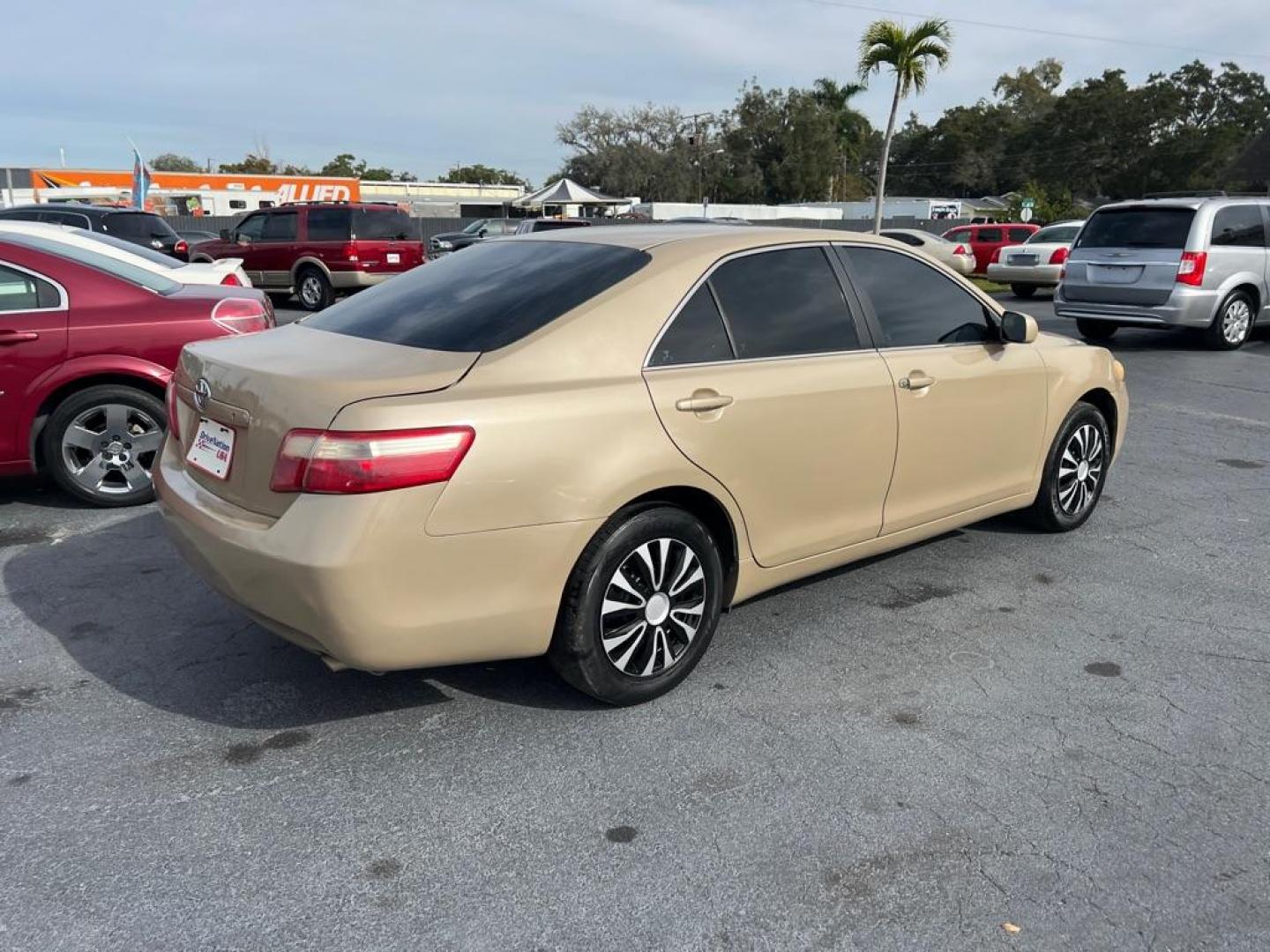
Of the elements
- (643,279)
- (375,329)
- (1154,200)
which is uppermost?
(1154,200)

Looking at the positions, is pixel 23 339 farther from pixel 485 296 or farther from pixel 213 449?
pixel 485 296

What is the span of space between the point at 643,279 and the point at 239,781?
2.08m

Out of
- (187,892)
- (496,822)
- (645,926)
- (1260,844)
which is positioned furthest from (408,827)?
(1260,844)

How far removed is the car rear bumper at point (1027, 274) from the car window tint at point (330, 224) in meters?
12.4

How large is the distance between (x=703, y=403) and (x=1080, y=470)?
9.33 ft

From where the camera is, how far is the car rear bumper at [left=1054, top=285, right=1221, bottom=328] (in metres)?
11.3

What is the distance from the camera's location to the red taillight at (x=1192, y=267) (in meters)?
11.2

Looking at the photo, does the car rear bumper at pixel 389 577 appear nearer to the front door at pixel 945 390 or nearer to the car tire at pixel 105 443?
the front door at pixel 945 390

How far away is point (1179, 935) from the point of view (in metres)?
2.39

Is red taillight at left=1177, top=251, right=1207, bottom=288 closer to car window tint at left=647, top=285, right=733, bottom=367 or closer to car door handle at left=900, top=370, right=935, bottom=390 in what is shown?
car door handle at left=900, top=370, right=935, bottom=390

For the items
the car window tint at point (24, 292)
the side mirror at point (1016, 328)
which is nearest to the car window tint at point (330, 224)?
the car window tint at point (24, 292)

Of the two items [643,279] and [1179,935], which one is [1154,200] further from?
[1179,935]

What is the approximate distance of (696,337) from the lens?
11.6 feet

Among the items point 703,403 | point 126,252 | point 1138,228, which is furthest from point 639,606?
point 1138,228
